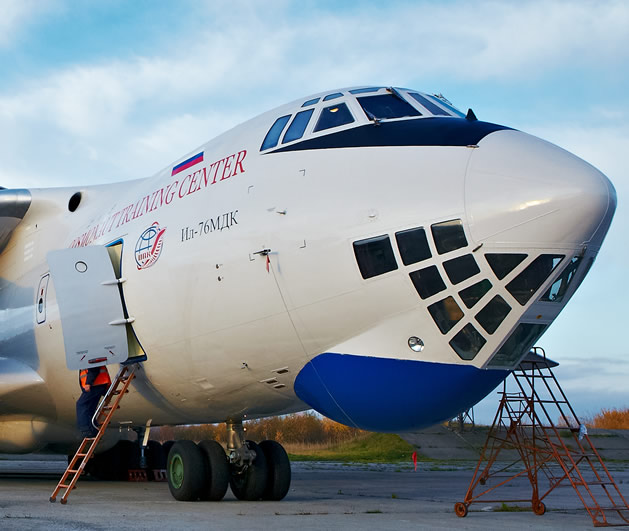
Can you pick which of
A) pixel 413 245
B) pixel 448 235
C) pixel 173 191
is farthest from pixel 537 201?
pixel 173 191

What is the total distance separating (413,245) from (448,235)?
1.02 ft

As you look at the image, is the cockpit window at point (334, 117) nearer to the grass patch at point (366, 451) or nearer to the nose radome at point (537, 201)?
the nose radome at point (537, 201)

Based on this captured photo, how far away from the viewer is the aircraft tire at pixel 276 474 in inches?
384

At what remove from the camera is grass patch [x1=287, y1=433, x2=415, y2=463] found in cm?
2534

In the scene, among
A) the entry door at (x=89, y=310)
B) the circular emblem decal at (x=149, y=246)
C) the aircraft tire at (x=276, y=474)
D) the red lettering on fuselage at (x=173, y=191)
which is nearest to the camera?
the red lettering on fuselage at (x=173, y=191)

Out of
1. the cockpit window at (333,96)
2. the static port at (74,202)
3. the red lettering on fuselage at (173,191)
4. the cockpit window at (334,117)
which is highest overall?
the static port at (74,202)

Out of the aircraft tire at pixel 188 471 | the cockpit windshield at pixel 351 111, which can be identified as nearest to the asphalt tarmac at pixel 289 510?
the aircraft tire at pixel 188 471

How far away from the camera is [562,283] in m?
6.90

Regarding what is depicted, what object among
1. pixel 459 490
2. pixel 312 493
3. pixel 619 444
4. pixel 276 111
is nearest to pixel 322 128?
pixel 276 111

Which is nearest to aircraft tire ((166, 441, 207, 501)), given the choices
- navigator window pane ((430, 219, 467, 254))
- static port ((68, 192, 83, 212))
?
Answer: navigator window pane ((430, 219, 467, 254))

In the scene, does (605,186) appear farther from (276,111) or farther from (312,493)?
(312,493)

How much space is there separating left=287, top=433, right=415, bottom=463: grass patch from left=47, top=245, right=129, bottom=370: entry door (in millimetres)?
16060

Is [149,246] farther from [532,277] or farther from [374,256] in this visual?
[532,277]

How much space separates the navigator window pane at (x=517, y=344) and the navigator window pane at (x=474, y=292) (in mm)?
496
